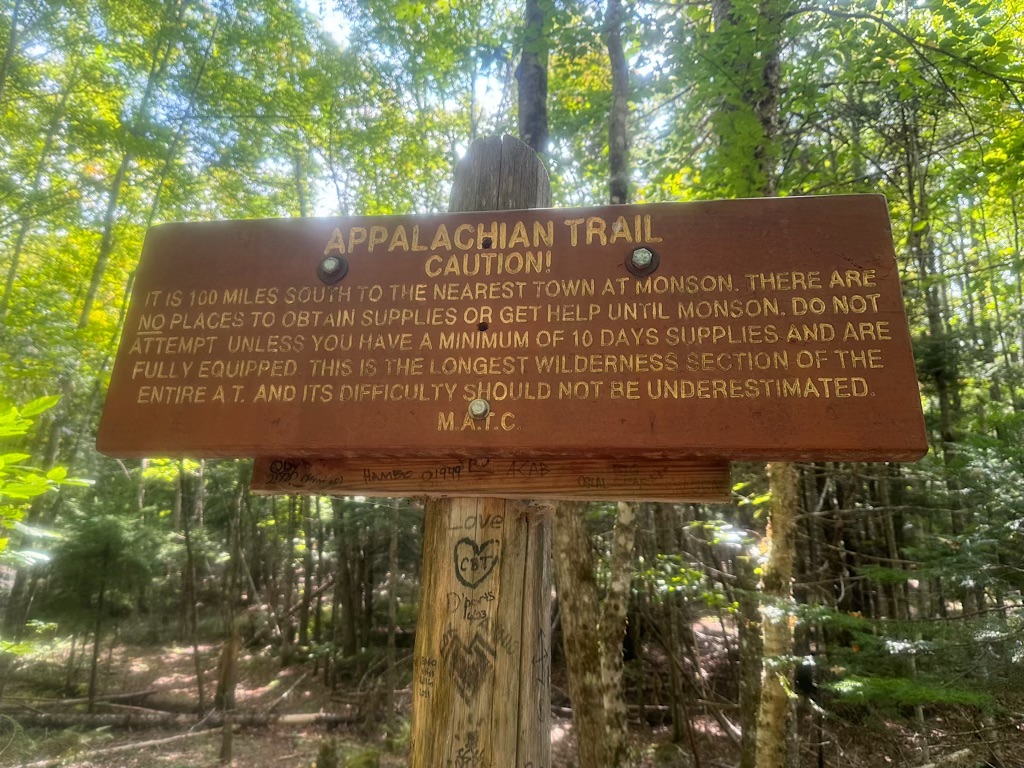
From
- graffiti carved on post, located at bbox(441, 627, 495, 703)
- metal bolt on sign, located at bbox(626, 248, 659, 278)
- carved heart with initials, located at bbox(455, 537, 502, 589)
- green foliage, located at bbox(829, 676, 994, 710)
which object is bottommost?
green foliage, located at bbox(829, 676, 994, 710)

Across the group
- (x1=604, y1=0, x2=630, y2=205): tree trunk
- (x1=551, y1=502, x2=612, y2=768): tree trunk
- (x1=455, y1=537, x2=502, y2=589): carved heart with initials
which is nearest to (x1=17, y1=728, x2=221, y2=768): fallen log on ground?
(x1=551, y1=502, x2=612, y2=768): tree trunk

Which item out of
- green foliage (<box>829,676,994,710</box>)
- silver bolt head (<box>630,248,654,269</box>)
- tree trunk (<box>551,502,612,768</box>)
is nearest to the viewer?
silver bolt head (<box>630,248,654,269</box>)

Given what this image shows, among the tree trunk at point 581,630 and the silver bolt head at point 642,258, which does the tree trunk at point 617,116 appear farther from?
the silver bolt head at point 642,258

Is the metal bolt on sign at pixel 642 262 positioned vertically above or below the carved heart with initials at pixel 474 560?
above

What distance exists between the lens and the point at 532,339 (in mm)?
1559

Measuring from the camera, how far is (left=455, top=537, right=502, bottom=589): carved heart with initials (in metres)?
1.74

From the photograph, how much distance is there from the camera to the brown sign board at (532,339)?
1.43 meters

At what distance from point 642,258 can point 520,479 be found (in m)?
0.72

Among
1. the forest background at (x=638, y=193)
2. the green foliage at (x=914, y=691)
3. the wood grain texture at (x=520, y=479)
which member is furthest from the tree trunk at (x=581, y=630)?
the wood grain texture at (x=520, y=479)

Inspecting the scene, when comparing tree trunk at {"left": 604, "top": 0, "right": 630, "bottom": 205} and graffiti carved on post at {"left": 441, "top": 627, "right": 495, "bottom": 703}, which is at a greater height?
tree trunk at {"left": 604, "top": 0, "right": 630, "bottom": 205}

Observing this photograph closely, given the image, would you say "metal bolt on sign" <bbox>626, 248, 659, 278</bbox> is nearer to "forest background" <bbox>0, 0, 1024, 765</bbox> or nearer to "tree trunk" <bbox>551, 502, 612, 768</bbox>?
"forest background" <bbox>0, 0, 1024, 765</bbox>

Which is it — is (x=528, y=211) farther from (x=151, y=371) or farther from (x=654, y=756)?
(x=654, y=756)

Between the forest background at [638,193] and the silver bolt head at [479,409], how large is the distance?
7.84 feet

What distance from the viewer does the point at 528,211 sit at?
173 centimetres
